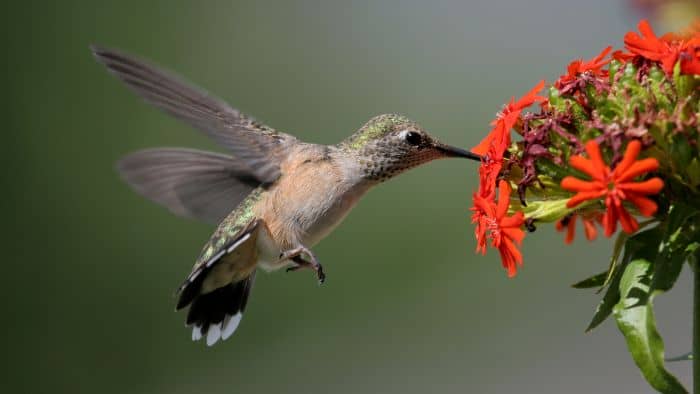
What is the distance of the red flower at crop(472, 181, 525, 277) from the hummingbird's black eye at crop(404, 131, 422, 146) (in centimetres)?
60

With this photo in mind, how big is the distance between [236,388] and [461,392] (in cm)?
126

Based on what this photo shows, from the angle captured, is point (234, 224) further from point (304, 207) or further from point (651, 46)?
point (651, 46)

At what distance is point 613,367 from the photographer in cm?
451

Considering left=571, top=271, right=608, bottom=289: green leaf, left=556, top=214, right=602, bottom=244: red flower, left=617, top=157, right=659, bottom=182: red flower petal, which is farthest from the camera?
left=556, top=214, right=602, bottom=244: red flower

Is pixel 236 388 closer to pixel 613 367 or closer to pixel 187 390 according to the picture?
pixel 187 390

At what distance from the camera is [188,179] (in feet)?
7.73

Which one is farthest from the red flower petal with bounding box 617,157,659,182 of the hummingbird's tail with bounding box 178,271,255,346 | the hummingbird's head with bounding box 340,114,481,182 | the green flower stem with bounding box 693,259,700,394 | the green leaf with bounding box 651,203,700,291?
the hummingbird's tail with bounding box 178,271,255,346

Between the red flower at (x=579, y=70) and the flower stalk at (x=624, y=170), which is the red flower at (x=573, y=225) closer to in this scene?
the flower stalk at (x=624, y=170)

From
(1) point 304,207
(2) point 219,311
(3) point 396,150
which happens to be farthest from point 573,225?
(2) point 219,311

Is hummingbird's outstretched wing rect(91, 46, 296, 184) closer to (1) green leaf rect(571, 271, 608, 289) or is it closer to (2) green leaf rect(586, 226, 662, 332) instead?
(1) green leaf rect(571, 271, 608, 289)

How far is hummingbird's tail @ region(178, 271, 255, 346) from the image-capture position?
8.34ft

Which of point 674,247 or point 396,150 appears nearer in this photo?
point 674,247

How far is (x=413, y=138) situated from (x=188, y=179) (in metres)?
0.64

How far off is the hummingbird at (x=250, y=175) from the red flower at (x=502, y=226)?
495 millimetres
